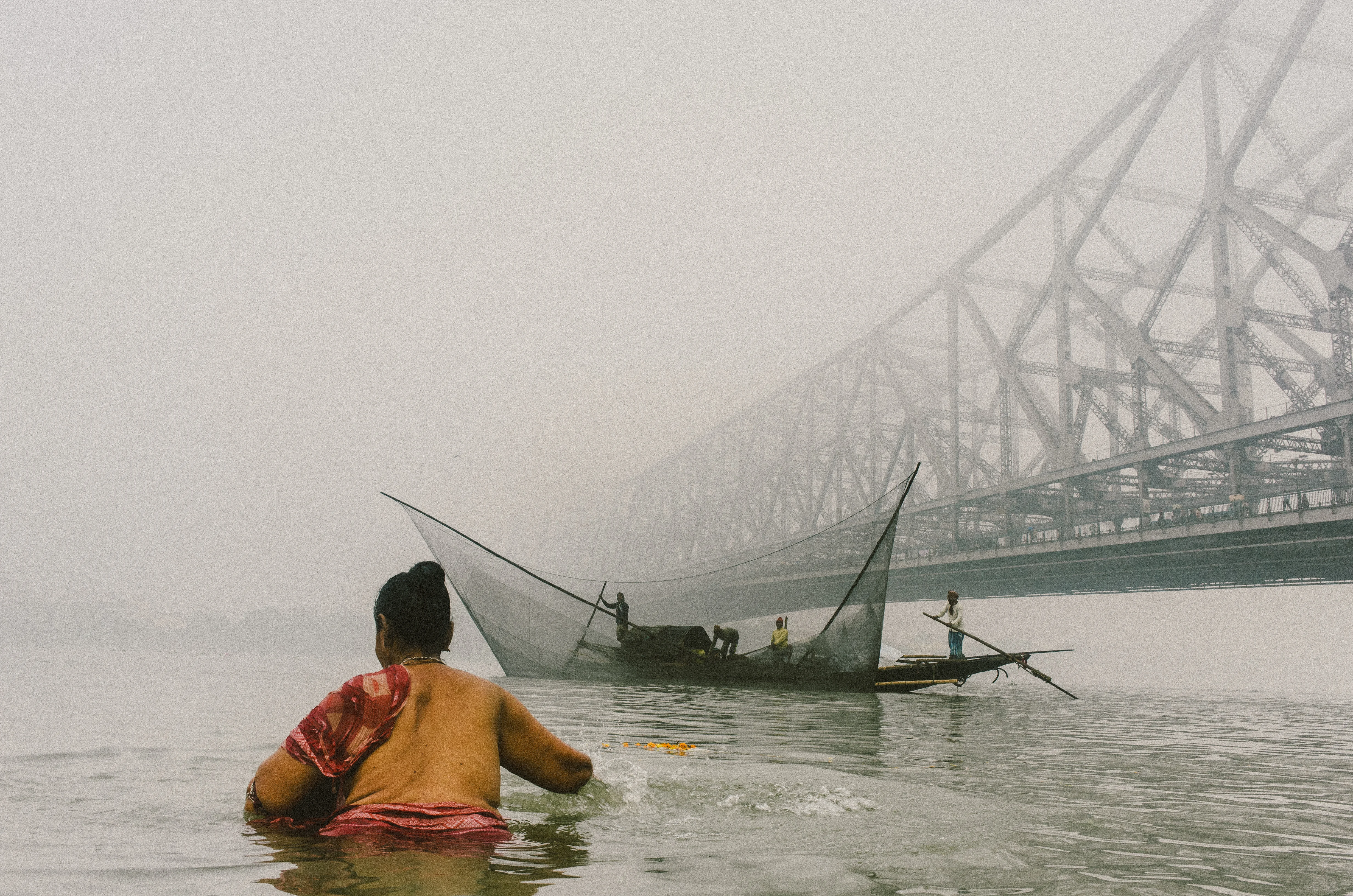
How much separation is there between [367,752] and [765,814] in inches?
82.7

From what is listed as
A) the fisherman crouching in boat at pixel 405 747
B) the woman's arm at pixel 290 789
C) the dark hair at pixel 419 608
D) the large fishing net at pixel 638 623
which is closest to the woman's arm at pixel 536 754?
the fisherman crouching in boat at pixel 405 747

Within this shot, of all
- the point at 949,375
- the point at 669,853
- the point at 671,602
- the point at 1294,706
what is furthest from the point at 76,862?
the point at 949,375

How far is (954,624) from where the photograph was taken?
58.0ft

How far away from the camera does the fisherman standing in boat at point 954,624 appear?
1747 centimetres

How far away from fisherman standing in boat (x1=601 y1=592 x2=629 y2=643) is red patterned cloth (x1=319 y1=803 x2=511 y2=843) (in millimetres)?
14927

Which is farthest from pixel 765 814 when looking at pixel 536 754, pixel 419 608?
pixel 419 608

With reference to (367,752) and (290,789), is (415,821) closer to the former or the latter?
(367,752)

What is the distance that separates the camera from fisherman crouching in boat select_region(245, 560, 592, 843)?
3.25 m

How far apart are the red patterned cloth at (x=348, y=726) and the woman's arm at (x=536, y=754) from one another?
42 centimetres

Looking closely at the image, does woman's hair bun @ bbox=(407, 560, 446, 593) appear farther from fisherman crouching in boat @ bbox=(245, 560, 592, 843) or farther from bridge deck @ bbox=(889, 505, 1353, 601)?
bridge deck @ bbox=(889, 505, 1353, 601)

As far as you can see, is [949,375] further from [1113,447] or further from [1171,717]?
[1171,717]

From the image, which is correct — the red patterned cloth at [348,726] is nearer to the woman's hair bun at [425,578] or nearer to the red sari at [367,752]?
the red sari at [367,752]

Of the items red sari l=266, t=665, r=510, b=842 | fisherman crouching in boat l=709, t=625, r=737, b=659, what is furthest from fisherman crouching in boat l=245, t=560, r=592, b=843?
fisherman crouching in boat l=709, t=625, r=737, b=659

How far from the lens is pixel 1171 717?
14594 millimetres
